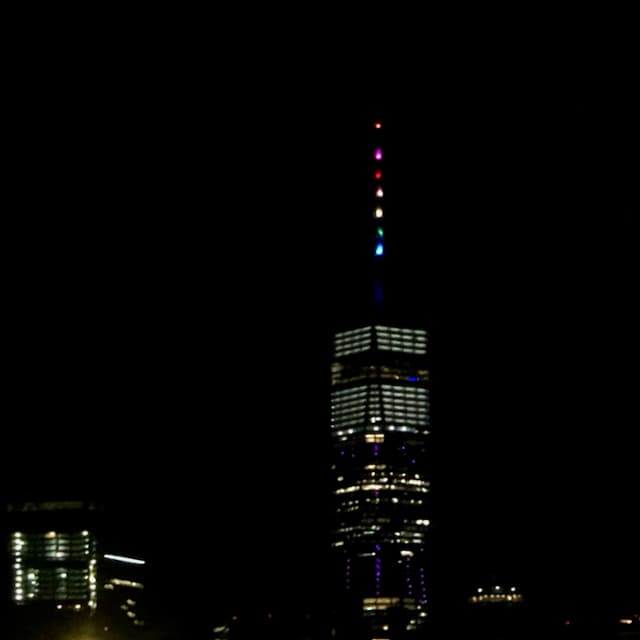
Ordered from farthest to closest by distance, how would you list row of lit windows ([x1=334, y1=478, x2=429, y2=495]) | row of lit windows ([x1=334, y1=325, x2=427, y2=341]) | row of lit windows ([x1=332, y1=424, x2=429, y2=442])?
row of lit windows ([x1=334, y1=478, x2=429, y2=495]) < row of lit windows ([x1=332, y1=424, x2=429, y2=442]) < row of lit windows ([x1=334, y1=325, x2=427, y2=341])

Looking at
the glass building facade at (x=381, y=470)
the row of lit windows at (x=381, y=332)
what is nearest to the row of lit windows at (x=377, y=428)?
the glass building facade at (x=381, y=470)

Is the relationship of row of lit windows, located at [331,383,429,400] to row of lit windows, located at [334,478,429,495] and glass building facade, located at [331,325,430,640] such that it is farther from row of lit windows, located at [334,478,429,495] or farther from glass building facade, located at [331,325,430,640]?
row of lit windows, located at [334,478,429,495]

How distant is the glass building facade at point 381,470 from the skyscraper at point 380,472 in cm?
4

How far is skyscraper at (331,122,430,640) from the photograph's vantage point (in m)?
41.5

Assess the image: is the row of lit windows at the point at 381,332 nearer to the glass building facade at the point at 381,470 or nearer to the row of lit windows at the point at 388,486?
the glass building facade at the point at 381,470

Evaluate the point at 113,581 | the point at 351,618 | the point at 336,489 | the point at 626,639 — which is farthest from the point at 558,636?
the point at 113,581

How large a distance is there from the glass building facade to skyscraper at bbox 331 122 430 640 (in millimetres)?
38

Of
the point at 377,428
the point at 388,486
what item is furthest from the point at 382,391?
the point at 388,486

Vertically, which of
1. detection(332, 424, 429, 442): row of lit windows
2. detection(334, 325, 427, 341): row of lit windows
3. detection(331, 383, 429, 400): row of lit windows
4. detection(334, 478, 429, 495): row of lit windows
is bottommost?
detection(334, 478, 429, 495): row of lit windows

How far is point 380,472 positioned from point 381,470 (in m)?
0.09

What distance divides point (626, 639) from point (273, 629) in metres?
10.7

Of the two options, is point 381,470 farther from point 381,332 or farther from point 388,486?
point 381,332

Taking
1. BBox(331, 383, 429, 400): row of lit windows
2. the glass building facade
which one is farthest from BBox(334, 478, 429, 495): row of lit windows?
BBox(331, 383, 429, 400): row of lit windows

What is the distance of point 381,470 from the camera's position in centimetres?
4653
